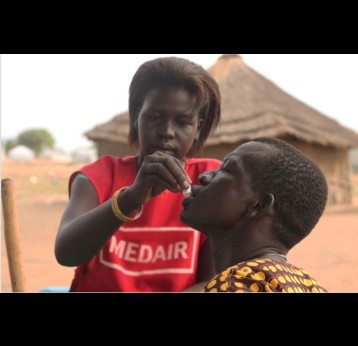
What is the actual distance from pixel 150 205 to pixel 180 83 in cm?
36

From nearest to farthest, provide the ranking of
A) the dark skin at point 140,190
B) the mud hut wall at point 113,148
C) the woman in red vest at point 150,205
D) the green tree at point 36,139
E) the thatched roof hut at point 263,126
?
the dark skin at point 140,190 < the woman in red vest at point 150,205 < the thatched roof hut at point 263,126 < the mud hut wall at point 113,148 < the green tree at point 36,139

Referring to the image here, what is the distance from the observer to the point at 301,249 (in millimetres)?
5758

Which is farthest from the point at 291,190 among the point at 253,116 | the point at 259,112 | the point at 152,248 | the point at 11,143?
the point at 11,143

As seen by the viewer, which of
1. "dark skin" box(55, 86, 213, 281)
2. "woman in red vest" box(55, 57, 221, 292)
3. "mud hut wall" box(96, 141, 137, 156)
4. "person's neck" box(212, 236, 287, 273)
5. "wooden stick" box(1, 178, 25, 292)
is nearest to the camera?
"person's neck" box(212, 236, 287, 273)

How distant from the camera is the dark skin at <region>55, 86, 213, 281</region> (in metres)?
1.10

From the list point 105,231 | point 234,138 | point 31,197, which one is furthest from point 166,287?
point 31,197

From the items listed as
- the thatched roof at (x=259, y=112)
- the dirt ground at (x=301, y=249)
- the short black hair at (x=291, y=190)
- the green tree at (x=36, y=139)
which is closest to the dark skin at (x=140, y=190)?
the short black hair at (x=291, y=190)

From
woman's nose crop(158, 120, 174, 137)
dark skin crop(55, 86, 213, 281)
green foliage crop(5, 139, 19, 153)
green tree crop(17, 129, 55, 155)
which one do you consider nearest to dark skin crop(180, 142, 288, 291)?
dark skin crop(55, 86, 213, 281)

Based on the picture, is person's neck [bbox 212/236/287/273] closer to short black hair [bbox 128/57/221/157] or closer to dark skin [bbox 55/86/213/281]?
dark skin [bbox 55/86/213/281]

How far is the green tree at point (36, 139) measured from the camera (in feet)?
71.3

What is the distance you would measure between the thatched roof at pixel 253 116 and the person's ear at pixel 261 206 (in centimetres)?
599

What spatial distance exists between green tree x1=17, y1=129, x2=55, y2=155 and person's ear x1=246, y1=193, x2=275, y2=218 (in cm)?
2153

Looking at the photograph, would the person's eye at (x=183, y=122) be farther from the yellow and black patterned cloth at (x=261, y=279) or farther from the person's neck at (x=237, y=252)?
the yellow and black patterned cloth at (x=261, y=279)

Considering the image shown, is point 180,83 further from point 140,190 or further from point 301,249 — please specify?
point 301,249
